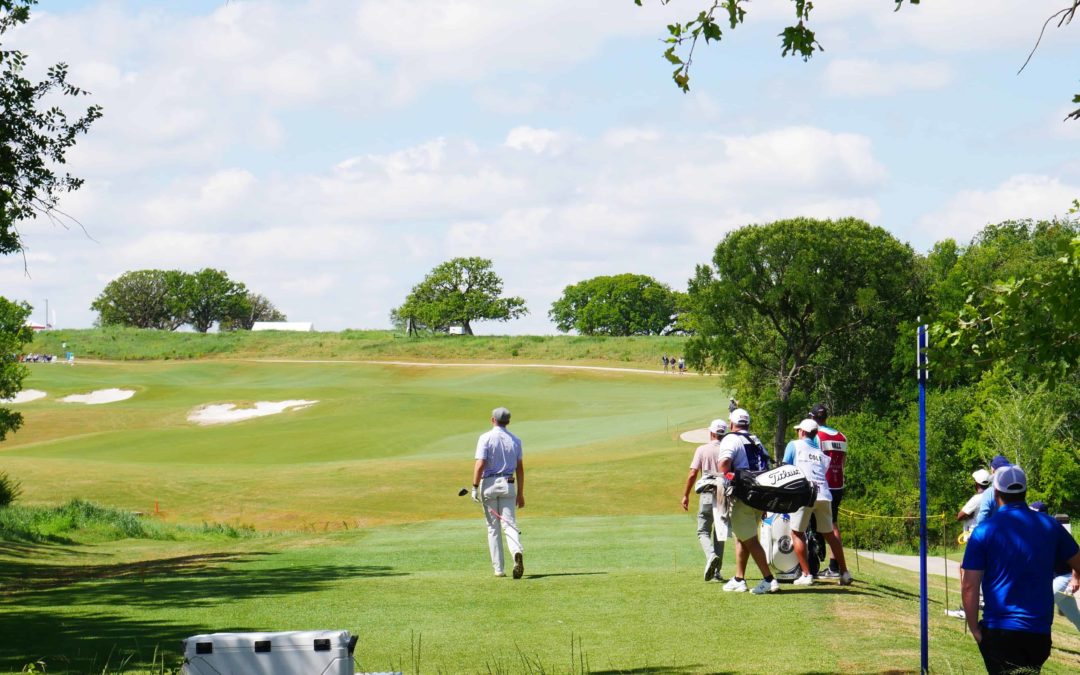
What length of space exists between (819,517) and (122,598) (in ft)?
26.3

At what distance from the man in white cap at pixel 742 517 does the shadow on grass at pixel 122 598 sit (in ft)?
16.5

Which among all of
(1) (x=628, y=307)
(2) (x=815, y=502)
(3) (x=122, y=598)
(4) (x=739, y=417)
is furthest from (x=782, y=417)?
(1) (x=628, y=307)

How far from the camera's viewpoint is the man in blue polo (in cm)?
788

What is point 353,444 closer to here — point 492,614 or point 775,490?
point 492,614

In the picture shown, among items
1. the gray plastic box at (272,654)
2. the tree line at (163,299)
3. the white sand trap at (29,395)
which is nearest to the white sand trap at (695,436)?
the gray plastic box at (272,654)

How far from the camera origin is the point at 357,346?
412 feet

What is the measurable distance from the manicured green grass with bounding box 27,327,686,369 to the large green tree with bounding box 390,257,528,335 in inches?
550

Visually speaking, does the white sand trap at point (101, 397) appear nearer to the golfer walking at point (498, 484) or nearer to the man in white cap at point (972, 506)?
the golfer walking at point (498, 484)

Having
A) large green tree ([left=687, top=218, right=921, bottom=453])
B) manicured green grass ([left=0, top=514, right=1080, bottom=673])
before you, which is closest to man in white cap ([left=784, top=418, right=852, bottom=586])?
manicured green grass ([left=0, top=514, right=1080, bottom=673])

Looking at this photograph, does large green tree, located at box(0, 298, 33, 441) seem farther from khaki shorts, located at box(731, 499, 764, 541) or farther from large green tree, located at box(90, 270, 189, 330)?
large green tree, located at box(90, 270, 189, 330)

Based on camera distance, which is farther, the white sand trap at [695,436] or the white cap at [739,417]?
the white sand trap at [695,436]

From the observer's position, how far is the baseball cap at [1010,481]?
316 inches

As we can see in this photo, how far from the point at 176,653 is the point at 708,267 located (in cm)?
5454

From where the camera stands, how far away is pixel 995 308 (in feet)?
46.1
